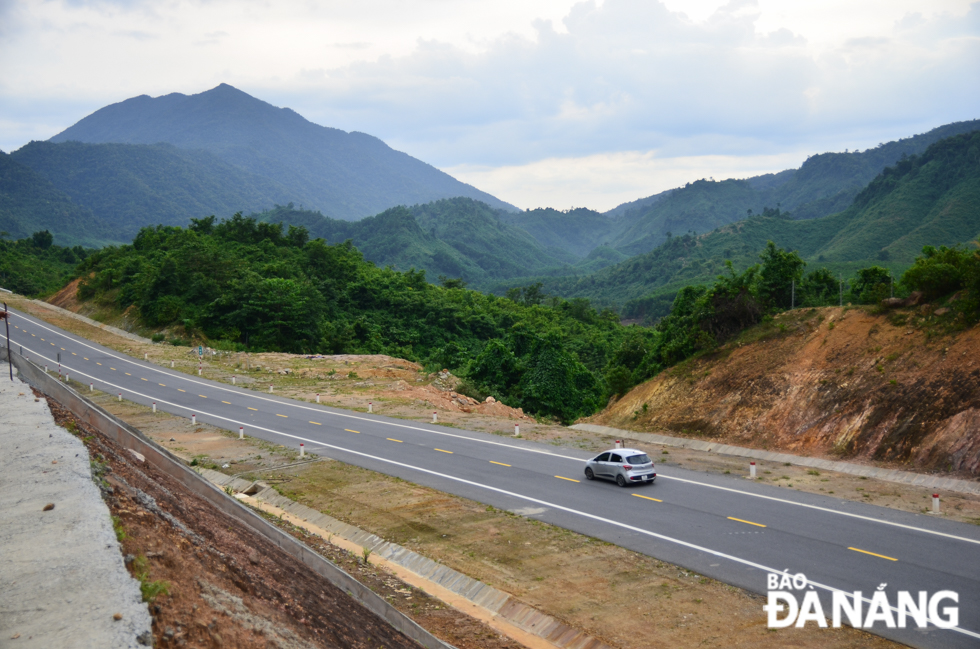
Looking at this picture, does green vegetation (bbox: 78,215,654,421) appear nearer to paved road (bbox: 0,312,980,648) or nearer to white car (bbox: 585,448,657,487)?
paved road (bbox: 0,312,980,648)

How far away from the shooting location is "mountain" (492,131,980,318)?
11931cm

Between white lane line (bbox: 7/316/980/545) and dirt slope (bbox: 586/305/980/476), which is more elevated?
dirt slope (bbox: 586/305/980/476)

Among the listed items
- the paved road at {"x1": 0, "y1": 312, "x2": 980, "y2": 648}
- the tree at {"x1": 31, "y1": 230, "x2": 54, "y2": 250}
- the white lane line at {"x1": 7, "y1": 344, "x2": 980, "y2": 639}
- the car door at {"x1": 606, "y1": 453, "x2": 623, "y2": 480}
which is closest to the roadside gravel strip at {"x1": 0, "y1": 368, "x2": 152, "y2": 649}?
the paved road at {"x1": 0, "y1": 312, "x2": 980, "y2": 648}

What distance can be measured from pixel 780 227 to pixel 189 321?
536ft

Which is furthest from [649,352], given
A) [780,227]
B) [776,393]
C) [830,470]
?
[780,227]

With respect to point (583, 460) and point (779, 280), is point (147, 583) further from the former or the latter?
point (779, 280)

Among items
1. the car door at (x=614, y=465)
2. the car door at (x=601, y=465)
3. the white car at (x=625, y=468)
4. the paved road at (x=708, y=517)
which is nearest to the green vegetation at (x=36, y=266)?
the paved road at (x=708, y=517)

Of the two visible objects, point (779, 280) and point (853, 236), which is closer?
point (779, 280)

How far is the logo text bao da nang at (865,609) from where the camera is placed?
10539mm

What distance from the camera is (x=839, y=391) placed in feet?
71.7

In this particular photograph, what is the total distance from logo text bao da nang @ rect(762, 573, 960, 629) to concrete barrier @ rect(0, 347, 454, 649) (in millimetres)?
5743

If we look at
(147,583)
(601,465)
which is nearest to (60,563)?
(147,583)

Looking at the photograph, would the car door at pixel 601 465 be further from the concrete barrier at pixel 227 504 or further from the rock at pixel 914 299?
the rock at pixel 914 299

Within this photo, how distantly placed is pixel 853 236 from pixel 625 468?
469 feet
